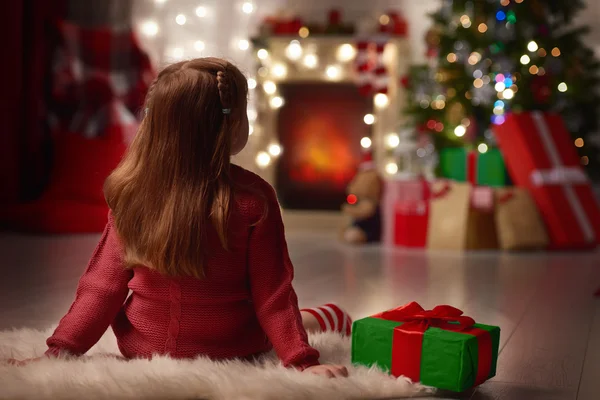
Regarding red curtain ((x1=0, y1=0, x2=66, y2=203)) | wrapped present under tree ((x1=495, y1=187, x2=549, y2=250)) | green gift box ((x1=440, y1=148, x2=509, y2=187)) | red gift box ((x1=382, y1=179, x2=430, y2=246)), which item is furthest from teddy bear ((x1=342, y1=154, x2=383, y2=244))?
red curtain ((x1=0, y1=0, x2=66, y2=203))

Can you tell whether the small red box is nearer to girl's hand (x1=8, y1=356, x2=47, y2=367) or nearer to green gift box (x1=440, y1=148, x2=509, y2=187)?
green gift box (x1=440, y1=148, x2=509, y2=187)

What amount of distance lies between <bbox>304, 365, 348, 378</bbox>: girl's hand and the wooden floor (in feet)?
0.80

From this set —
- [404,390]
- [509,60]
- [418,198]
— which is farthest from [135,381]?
[509,60]

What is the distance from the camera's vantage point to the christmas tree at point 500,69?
15.5 ft

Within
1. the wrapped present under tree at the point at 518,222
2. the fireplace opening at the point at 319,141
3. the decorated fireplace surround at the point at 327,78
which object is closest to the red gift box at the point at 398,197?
the wrapped present under tree at the point at 518,222

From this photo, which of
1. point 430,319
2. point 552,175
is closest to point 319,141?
point 552,175

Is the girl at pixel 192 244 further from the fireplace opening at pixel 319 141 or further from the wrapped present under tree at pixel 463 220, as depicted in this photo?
the fireplace opening at pixel 319 141

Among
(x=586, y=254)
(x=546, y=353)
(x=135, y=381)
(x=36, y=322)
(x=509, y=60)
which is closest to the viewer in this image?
(x=135, y=381)

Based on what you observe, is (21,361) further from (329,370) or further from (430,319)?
(430,319)

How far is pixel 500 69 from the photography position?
4727 millimetres

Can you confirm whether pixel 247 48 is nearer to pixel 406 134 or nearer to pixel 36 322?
pixel 406 134

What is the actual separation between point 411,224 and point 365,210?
287 mm

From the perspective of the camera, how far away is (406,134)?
541 cm

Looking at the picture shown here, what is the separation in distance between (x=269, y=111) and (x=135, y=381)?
4.12 m
